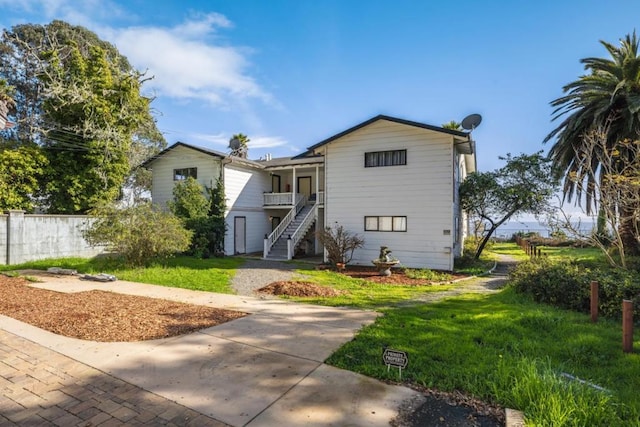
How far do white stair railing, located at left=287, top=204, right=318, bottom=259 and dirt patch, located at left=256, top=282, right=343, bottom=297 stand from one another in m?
7.53

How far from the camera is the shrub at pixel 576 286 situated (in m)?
6.65

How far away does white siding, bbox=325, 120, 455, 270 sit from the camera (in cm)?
1365

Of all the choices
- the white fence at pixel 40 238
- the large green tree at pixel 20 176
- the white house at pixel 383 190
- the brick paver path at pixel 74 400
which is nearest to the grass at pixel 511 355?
the brick paver path at pixel 74 400

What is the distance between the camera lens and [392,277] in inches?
481

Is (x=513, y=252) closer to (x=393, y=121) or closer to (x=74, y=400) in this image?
(x=393, y=121)

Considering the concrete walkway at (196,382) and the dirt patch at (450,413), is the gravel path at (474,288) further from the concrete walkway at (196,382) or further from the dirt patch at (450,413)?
the dirt patch at (450,413)

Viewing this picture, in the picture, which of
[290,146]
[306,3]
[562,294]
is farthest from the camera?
[290,146]

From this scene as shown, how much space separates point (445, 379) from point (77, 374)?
4.17 metres

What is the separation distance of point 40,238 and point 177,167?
801 cm

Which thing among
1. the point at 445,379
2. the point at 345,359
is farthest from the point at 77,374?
the point at 445,379

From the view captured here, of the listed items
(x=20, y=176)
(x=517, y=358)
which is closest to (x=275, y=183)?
(x=20, y=176)

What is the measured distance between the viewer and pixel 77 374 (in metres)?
3.92

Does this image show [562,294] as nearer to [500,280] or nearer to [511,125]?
[500,280]

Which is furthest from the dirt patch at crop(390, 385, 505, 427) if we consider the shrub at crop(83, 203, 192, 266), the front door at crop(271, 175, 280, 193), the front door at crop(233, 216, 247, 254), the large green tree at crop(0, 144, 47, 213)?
the front door at crop(271, 175, 280, 193)
